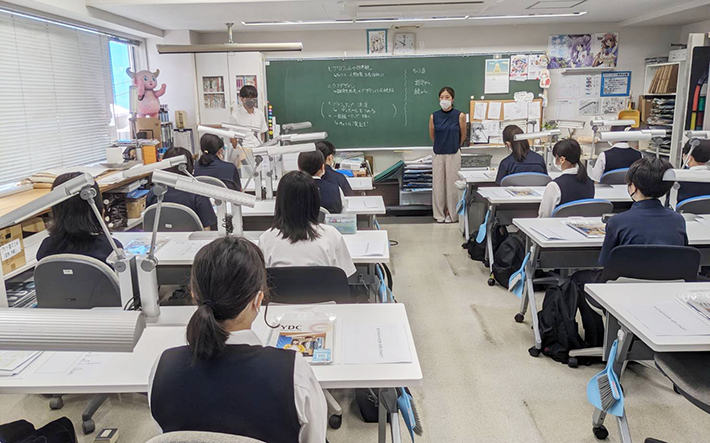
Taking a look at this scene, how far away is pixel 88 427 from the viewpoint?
2.52 meters

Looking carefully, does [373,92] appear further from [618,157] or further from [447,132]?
[618,157]

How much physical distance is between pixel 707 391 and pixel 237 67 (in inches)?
239

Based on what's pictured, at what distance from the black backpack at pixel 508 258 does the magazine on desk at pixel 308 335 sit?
248 cm

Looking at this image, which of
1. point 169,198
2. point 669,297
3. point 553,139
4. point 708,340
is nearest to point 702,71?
point 553,139

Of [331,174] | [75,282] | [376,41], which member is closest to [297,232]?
[75,282]

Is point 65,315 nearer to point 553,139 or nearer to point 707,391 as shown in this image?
point 707,391

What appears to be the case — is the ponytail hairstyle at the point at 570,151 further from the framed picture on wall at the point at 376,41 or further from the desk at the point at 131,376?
the framed picture on wall at the point at 376,41

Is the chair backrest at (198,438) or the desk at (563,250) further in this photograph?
the desk at (563,250)

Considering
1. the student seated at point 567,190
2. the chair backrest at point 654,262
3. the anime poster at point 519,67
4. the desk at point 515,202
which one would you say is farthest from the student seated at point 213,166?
the anime poster at point 519,67

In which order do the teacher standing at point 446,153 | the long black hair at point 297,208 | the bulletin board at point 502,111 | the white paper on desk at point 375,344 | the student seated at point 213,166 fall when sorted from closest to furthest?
1. the white paper on desk at point 375,344
2. the long black hair at point 297,208
3. the student seated at point 213,166
4. the teacher standing at point 446,153
5. the bulletin board at point 502,111

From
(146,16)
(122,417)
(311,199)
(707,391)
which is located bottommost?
(122,417)

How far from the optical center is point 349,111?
281 inches

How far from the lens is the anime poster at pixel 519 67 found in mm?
6859

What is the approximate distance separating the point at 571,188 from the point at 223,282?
3123mm
